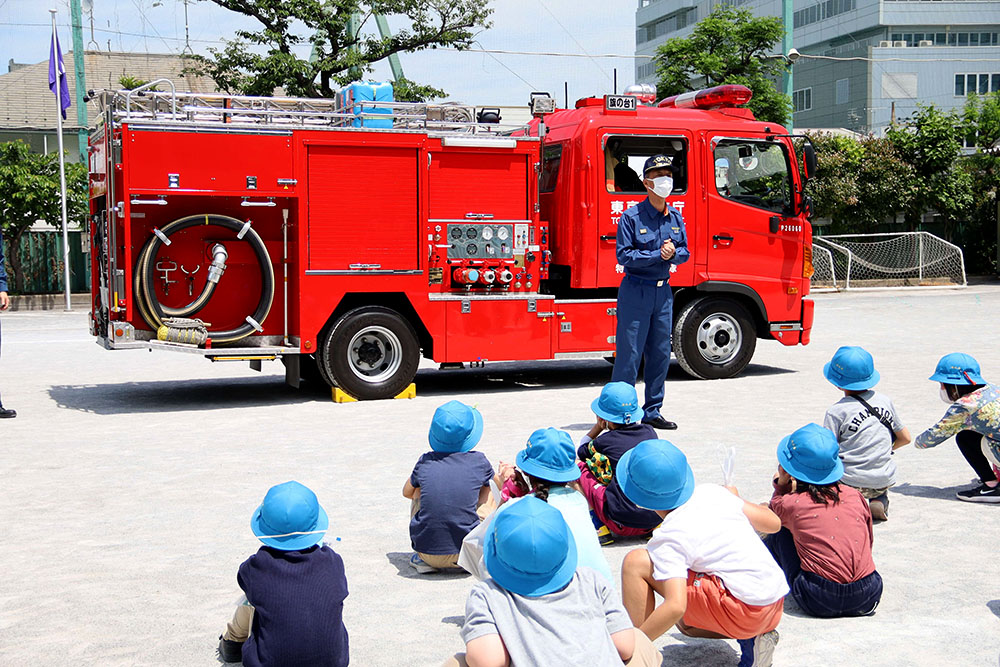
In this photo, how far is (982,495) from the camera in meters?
6.78

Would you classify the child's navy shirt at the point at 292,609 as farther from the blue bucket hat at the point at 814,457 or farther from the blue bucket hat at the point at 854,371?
the blue bucket hat at the point at 854,371

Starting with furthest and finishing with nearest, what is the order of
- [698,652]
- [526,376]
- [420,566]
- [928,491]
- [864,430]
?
[526,376] → [928,491] → [864,430] → [420,566] → [698,652]

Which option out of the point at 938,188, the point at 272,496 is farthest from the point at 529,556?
the point at 938,188

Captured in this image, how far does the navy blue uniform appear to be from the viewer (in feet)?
30.6

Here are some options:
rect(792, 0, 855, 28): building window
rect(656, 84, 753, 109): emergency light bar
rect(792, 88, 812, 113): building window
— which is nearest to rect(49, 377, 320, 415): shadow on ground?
rect(656, 84, 753, 109): emergency light bar

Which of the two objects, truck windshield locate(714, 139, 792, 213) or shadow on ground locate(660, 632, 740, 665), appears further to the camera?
truck windshield locate(714, 139, 792, 213)

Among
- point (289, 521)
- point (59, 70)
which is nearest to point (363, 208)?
point (289, 521)

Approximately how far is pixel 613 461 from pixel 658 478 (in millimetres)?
1979

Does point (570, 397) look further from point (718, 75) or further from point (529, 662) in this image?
point (718, 75)

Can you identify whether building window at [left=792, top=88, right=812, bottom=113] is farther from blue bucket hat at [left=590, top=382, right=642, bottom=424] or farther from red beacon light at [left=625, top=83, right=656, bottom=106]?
blue bucket hat at [left=590, top=382, right=642, bottom=424]

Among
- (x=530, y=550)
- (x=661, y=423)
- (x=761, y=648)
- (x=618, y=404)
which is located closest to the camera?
(x=530, y=550)

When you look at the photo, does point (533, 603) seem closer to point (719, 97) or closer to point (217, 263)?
point (217, 263)

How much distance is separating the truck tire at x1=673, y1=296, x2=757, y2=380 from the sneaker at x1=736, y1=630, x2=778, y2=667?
842 centimetres

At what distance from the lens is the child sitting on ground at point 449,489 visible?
534cm
